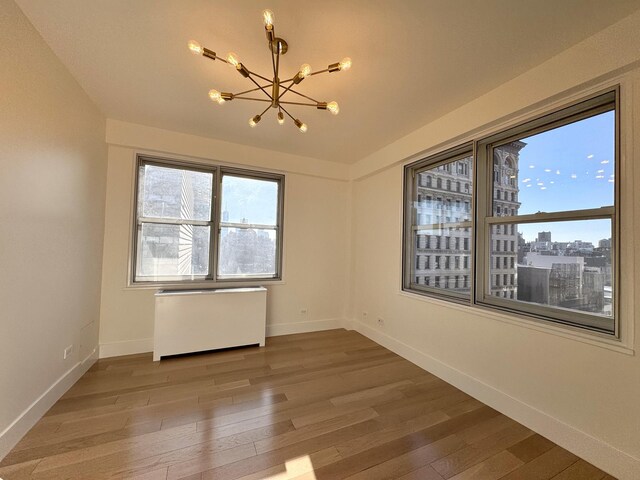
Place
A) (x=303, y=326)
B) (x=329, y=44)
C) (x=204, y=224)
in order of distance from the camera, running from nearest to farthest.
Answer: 1. (x=329, y=44)
2. (x=204, y=224)
3. (x=303, y=326)

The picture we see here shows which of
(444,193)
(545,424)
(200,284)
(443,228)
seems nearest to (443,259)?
(443,228)

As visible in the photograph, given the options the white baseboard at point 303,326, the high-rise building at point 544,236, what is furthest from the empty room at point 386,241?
the white baseboard at point 303,326

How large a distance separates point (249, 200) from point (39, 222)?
2.27 metres

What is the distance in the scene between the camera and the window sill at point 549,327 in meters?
1.62

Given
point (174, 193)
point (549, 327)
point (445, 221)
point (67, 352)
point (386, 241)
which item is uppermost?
point (174, 193)

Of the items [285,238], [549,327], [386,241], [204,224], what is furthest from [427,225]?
[204,224]

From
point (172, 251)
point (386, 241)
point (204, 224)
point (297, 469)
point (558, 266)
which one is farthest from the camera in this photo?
point (386, 241)

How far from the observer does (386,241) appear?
3678mm

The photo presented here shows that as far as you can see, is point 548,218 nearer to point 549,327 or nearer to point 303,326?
point 549,327

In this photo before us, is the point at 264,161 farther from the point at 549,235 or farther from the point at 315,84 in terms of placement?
the point at 549,235

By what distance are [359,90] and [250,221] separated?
2353 millimetres

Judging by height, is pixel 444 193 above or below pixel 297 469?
above

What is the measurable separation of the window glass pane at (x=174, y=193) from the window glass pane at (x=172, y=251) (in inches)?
7.1

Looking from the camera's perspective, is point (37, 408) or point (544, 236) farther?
point (544, 236)
